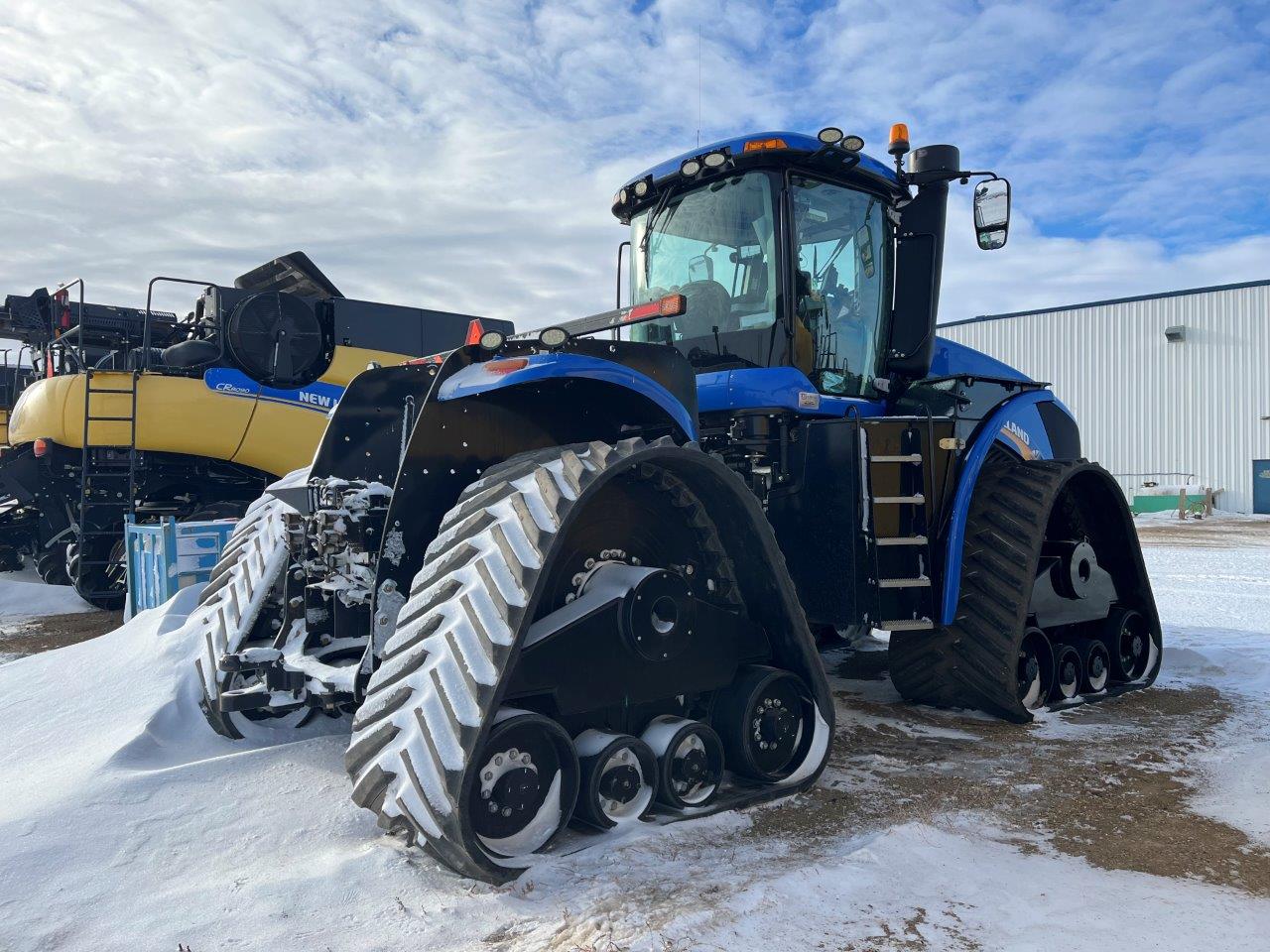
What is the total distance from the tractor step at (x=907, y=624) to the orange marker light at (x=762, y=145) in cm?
240

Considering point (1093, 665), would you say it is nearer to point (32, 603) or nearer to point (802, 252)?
point (802, 252)

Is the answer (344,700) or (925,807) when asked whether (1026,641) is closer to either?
(925,807)

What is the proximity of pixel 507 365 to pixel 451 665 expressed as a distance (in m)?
1.07

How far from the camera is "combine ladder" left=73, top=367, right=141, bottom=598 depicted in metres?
9.93

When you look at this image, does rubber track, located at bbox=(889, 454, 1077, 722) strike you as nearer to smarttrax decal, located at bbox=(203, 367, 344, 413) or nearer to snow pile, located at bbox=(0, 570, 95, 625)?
smarttrax decal, located at bbox=(203, 367, 344, 413)

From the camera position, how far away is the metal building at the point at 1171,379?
3014 cm

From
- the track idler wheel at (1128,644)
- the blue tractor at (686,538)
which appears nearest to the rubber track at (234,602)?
the blue tractor at (686,538)

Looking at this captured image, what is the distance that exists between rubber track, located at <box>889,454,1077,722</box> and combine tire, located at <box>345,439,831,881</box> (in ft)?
5.25

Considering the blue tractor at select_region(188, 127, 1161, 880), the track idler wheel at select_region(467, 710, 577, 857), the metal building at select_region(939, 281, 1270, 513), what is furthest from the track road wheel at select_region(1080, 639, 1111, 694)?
the metal building at select_region(939, 281, 1270, 513)

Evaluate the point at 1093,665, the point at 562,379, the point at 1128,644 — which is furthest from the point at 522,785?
the point at 1128,644

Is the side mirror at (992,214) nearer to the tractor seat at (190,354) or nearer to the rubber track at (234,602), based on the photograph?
the rubber track at (234,602)

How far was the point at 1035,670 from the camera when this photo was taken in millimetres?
5559

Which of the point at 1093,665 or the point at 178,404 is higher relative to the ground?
the point at 178,404

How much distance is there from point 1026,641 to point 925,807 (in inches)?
83.7
